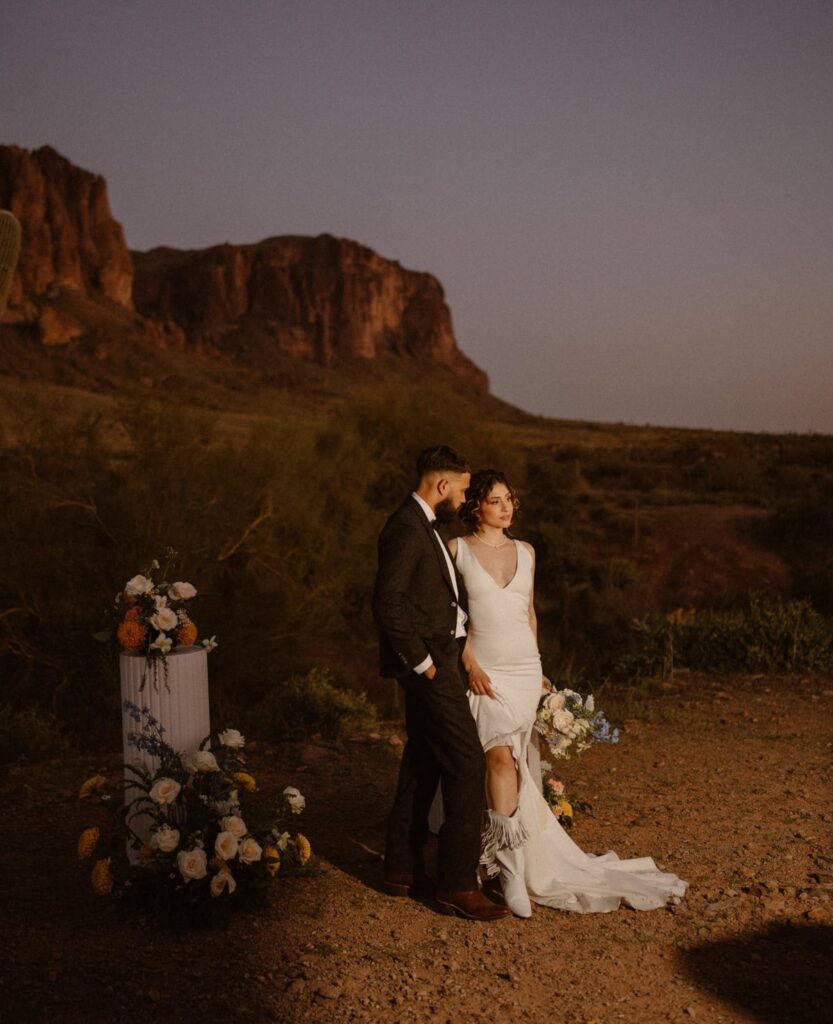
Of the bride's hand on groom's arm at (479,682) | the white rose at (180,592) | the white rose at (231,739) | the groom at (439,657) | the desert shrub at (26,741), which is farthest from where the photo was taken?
the desert shrub at (26,741)

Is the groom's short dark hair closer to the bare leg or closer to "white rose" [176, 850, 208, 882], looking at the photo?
the bare leg

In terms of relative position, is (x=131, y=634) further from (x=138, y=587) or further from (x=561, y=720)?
(x=561, y=720)

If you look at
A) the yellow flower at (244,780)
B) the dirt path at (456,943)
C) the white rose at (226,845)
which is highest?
the yellow flower at (244,780)

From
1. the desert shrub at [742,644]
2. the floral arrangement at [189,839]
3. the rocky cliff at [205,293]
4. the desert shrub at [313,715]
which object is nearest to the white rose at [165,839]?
the floral arrangement at [189,839]

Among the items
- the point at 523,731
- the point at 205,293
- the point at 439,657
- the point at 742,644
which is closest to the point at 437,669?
the point at 439,657

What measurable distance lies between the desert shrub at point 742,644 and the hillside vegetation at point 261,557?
1.8 inches

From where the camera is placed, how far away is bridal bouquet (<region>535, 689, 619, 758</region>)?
528cm

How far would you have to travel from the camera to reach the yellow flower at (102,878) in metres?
4.48

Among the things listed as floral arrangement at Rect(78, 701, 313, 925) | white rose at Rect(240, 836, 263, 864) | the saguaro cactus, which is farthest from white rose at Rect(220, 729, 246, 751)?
the saguaro cactus

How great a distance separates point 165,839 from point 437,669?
1380 millimetres

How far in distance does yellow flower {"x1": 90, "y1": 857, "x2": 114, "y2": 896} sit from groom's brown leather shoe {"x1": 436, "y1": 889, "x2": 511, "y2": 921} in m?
1.49

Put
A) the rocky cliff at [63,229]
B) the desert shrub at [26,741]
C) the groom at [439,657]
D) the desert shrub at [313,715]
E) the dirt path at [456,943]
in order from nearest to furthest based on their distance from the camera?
1. the dirt path at [456,943]
2. the groom at [439,657]
3. the desert shrub at [313,715]
4. the desert shrub at [26,741]
5. the rocky cliff at [63,229]

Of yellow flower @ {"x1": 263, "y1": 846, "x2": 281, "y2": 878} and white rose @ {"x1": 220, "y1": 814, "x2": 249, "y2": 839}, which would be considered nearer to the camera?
white rose @ {"x1": 220, "y1": 814, "x2": 249, "y2": 839}

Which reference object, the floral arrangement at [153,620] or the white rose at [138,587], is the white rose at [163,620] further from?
the white rose at [138,587]
